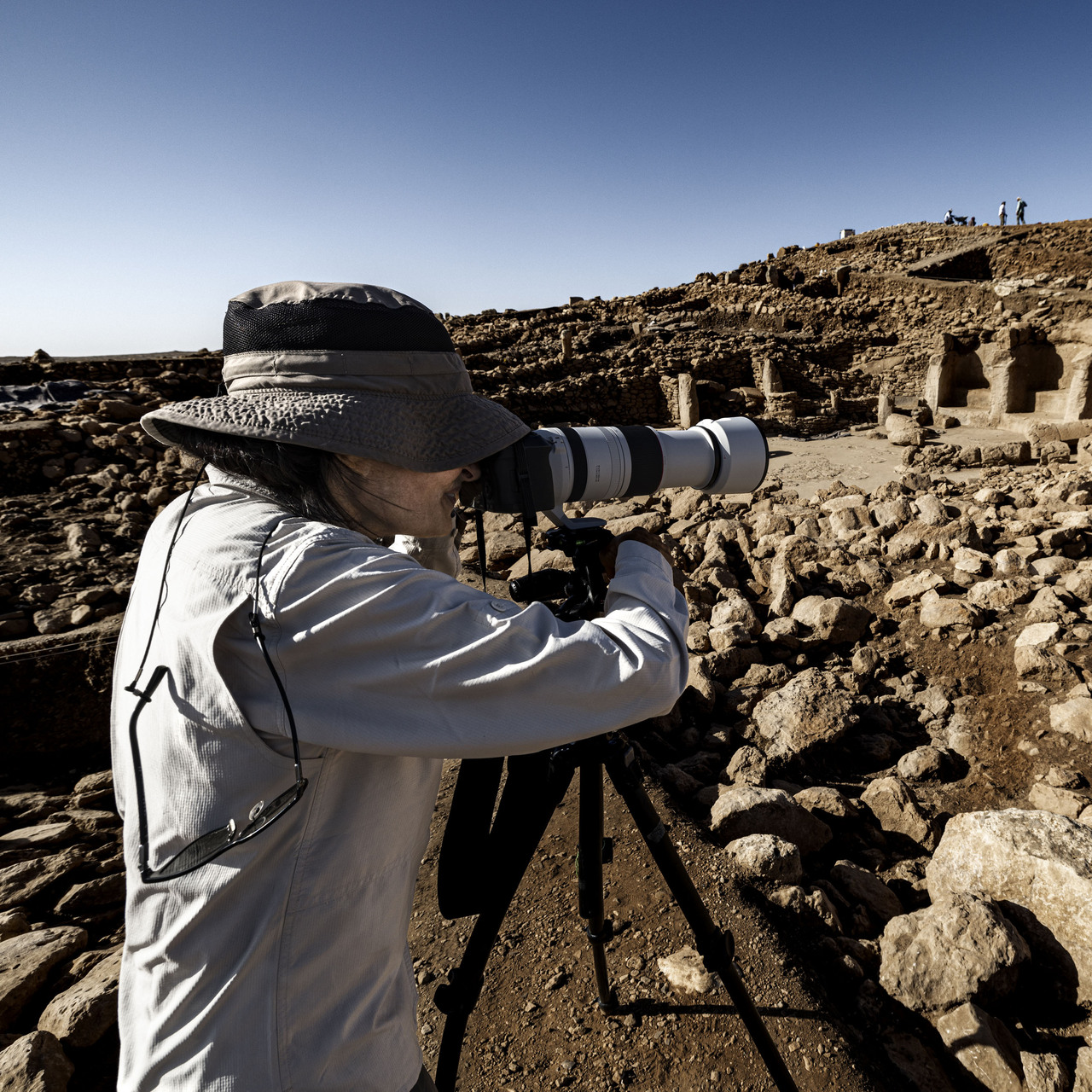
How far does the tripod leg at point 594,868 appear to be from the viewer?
1.36 metres

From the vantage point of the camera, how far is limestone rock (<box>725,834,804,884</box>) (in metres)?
1.90

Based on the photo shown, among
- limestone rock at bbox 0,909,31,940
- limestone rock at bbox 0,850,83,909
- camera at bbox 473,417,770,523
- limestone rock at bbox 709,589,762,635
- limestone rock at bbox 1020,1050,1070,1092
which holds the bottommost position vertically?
limestone rock at bbox 0,850,83,909

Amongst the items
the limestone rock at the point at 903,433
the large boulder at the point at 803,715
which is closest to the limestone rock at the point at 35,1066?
the large boulder at the point at 803,715

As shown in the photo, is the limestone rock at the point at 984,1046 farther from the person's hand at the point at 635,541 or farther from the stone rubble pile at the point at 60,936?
the stone rubble pile at the point at 60,936

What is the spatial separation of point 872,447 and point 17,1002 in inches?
415

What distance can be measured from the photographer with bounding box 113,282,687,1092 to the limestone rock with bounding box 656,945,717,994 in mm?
997

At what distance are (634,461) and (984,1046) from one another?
1.50 metres

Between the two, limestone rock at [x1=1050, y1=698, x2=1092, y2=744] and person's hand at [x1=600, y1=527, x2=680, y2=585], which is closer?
person's hand at [x1=600, y1=527, x2=680, y2=585]

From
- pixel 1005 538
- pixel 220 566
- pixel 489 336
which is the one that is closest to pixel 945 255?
pixel 489 336

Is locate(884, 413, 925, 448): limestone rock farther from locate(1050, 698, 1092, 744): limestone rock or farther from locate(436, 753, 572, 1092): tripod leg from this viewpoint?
locate(436, 753, 572, 1092): tripod leg

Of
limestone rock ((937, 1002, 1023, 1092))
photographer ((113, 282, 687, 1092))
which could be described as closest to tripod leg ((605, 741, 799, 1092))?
limestone rock ((937, 1002, 1023, 1092))

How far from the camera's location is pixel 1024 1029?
151cm

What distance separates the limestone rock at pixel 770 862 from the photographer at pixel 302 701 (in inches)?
52.0

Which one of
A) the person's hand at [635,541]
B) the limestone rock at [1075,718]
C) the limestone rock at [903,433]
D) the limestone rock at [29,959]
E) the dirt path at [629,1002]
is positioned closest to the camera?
the person's hand at [635,541]
